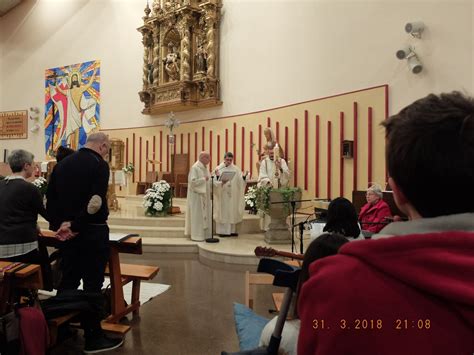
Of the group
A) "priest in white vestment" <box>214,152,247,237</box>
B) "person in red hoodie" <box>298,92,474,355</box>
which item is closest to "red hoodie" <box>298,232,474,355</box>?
"person in red hoodie" <box>298,92,474,355</box>

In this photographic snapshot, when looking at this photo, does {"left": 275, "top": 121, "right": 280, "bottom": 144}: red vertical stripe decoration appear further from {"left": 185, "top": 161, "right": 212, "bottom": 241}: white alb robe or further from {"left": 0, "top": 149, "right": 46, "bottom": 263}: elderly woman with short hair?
{"left": 0, "top": 149, "right": 46, "bottom": 263}: elderly woman with short hair

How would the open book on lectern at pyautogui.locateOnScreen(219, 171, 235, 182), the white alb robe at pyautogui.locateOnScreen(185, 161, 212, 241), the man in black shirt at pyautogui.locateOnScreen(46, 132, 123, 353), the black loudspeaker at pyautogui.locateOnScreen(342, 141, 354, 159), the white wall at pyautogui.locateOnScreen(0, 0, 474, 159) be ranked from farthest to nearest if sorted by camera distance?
the black loudspeaker at pyautogui.locateOnScreen(342, 141, 354, 159) < the open book on lectern at pyautogui.locateOnScreen(219, 171, 235, 182) < the white alb robe at pyautogui.locateOnScreen(185, 161, 212, 241) < the white wall at pyautogui.locateOnScreen(0, 0, 474, 159) < the man in black shirt at pyautogui.locateOnScreen(46, 132, 123, 353)

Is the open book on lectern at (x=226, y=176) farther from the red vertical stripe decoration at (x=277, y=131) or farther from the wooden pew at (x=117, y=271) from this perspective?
the wooden pew at (x=117, y=271)

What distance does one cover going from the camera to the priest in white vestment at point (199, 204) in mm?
7363

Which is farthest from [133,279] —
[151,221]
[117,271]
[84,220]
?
[151,221]

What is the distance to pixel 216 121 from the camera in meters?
11.7

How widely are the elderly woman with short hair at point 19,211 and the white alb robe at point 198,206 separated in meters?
4.24

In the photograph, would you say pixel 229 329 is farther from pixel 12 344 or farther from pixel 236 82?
pixel 236 82

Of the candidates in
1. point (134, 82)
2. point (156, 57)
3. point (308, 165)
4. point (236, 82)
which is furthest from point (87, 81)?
point (308, 165)

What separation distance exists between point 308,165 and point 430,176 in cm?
861

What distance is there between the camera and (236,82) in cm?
1104

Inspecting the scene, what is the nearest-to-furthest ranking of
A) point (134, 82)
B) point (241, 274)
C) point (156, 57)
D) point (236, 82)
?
point (241, 274) → point (236, 82) → point (156, 57) → point (134, 82)

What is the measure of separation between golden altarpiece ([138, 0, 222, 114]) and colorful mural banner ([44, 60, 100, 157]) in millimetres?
3072

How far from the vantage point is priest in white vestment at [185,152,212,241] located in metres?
7.36
